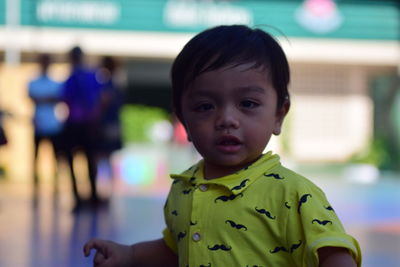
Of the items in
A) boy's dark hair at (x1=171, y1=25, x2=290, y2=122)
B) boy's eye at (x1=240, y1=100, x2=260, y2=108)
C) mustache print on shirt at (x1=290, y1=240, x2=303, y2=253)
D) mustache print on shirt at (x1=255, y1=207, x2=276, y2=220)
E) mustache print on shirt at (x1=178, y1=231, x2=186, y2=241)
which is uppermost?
boy's dark hair at (x1=171, y1=25, x2=290, y2=122)

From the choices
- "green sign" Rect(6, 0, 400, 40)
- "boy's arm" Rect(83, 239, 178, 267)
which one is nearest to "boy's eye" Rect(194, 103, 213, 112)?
"boy's arm" Rect(83, 239, 178, 267)

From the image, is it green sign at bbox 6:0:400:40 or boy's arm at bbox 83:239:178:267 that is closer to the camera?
boy's arm at bbox 83:239:178:267

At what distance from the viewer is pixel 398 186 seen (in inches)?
396

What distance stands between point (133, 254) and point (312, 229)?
2.19 ft

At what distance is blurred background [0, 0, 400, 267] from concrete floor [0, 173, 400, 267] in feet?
1.40

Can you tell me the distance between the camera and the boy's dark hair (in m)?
1.64

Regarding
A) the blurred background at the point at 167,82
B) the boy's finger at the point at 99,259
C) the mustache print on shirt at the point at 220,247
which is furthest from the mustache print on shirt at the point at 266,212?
the blurred background at the point at 167,82

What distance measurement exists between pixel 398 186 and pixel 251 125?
8.91 metres

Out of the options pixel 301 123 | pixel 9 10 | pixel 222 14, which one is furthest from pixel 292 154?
pixel 9 10

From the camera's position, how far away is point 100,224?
5211mm

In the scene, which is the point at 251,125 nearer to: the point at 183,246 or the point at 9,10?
the point at 183,246

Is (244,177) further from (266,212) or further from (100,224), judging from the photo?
(100,224)

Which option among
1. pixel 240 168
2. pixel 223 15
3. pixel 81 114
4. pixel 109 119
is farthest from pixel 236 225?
pixel 223 15

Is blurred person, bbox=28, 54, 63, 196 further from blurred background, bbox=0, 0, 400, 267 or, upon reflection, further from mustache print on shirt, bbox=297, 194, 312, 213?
mustache print on shirt, bbox=297, 194, 312, 213
